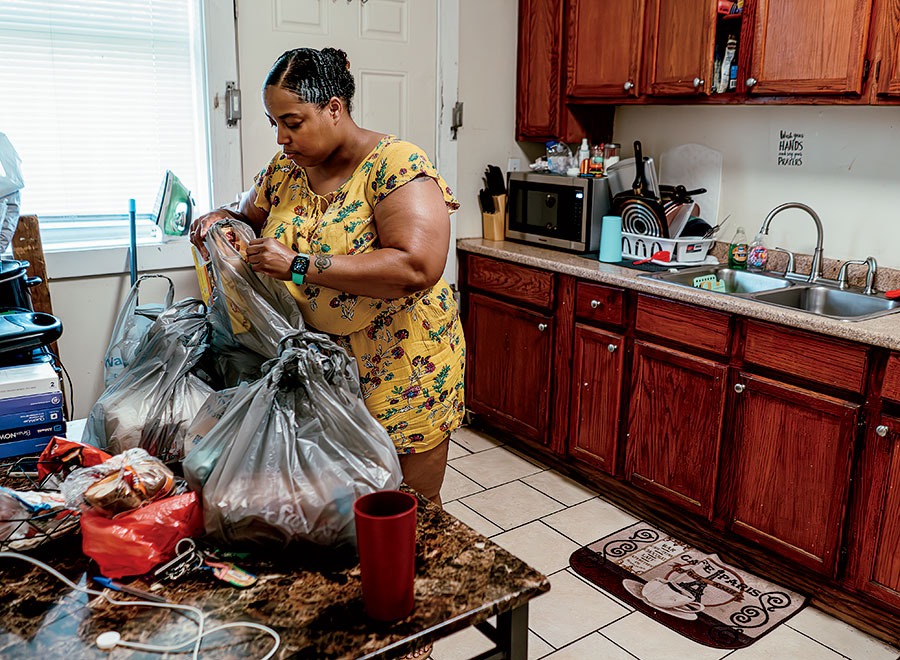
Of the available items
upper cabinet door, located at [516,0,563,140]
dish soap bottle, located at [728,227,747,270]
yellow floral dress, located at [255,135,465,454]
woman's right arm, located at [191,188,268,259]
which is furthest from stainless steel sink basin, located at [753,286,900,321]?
woman's right arm, located at [191,188,268,259]

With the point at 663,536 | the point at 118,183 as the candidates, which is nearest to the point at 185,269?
the point at 118,183

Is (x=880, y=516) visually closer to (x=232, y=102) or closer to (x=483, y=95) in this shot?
(x=483, y=95)

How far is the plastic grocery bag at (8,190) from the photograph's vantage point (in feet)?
6.61

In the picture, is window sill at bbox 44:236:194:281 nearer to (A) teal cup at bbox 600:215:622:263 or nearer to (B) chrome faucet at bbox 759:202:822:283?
→ (A) teal cup at bbox 600:215:622:263

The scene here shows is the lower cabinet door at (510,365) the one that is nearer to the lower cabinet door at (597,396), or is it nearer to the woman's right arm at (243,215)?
the lower cabinet door at (597,396)

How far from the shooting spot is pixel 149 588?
40.9 inches

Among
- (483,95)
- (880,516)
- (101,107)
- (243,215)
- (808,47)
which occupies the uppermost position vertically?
(808,47)

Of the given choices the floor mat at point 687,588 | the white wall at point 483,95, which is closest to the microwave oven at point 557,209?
the white wall at point 483,95

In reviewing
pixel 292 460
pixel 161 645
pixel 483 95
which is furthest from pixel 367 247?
pixel 483 95

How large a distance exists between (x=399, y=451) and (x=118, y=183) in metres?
1.77

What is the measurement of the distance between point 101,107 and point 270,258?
5.54ft

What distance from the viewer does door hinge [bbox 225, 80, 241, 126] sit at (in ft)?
9.89

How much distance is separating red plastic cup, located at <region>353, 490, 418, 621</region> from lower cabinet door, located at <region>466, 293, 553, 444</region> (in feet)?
7.94

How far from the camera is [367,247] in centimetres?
166
